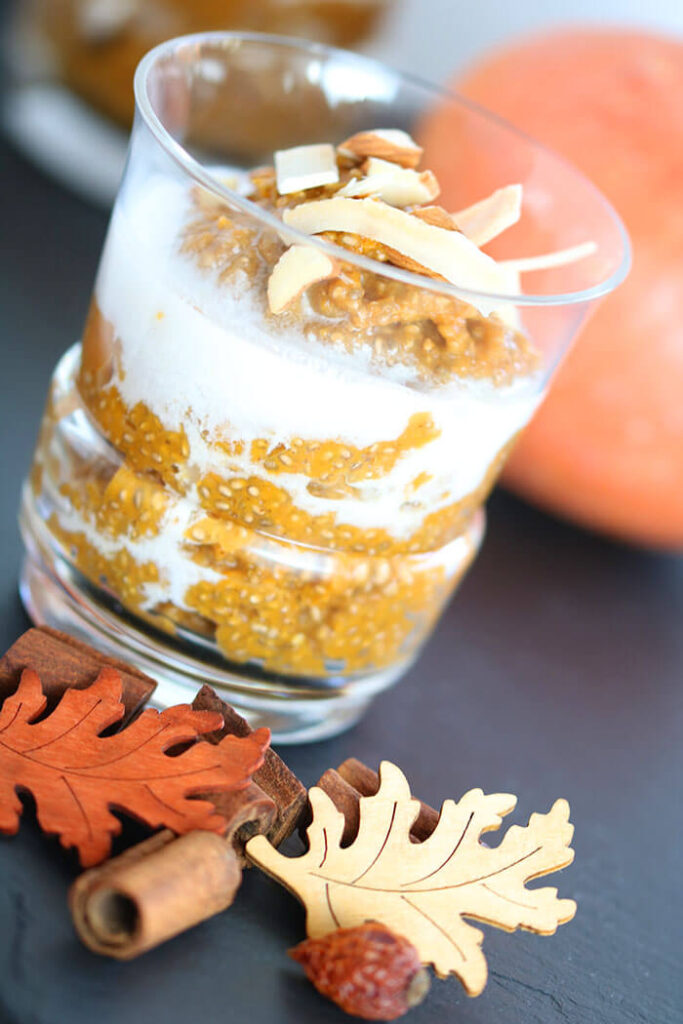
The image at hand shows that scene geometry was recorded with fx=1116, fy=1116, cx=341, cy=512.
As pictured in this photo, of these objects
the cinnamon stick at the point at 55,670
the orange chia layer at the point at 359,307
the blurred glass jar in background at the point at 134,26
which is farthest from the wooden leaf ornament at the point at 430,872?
the blurred glass jar in background at the point at 134,26

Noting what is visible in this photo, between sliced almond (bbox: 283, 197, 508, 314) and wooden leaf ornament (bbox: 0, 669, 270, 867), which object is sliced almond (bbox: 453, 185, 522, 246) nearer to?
sliced almond (bbox: 283, 197, 508, 314)

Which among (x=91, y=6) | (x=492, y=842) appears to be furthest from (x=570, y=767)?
(x=91, y=6)

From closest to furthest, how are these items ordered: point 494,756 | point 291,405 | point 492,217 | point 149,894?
point 149,894
point 291,405
point 492,217
point 494,756

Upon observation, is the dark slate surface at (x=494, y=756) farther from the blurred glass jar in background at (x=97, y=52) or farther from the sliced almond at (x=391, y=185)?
the sliced almond at (x=391, y=185)

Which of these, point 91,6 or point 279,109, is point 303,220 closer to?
point 279,109

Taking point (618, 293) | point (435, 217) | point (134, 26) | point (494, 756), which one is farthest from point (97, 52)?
point (494, 756)

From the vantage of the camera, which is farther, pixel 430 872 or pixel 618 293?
pixel 618 293

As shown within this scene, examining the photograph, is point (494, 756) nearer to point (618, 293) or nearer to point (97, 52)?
point (618, 293)
